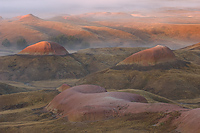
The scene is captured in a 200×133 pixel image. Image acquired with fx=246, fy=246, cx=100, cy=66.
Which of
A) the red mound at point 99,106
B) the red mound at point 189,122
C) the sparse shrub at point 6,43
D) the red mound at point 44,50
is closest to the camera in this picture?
the red mound at point 189,122

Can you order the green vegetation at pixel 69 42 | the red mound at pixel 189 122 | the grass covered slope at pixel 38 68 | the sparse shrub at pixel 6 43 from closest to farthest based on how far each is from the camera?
the red mound at pixel 189 122, the grass covered slope at pixel 38 68, the sparse shrub at pixel 6 43, the green vegetation at pixel 69 42

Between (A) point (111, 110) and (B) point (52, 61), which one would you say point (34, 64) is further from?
(A) point (111, 110)

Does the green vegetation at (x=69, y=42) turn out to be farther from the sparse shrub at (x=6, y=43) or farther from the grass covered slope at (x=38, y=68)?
the grass covered slope at (x=38, y=68)

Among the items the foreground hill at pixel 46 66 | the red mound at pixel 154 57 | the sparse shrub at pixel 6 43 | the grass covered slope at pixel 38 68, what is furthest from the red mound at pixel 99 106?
the sparse shrub at pixel 6 43

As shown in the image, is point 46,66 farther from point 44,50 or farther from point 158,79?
point 158,79

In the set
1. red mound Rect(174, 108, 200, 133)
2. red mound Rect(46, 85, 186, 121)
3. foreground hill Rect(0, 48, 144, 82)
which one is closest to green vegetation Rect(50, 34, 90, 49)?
foreground hill Rect(0, 48, 144, 82)

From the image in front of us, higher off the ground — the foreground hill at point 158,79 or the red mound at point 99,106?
the red mound at point 99,106

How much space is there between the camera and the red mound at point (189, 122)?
12.5 m

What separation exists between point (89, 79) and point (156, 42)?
499 feet

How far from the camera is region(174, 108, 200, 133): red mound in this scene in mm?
12462

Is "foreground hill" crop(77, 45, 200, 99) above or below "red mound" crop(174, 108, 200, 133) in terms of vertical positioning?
below

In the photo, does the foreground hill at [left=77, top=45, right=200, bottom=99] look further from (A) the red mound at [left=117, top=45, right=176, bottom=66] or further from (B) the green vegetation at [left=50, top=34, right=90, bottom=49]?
→ (B) the green vegetation at [left=50, top=34, right=90, bottom=49]

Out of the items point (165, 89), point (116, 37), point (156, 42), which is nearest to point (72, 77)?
point (165, 89)

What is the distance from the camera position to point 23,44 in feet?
487
